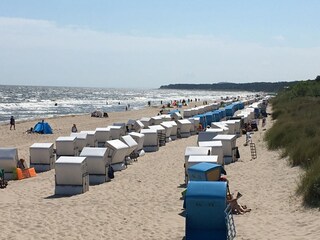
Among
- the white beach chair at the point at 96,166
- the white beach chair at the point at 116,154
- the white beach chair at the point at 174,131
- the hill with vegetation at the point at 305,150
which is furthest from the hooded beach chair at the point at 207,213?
the white beach chair at the point at 174,131

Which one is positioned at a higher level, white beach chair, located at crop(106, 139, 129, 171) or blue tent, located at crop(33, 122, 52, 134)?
white beach chair, located at crop(106, 139, 129, 171)

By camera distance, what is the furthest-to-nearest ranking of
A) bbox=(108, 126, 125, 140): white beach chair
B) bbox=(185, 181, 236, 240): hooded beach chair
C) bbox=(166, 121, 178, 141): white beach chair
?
bbox=(166, 121, 178, 141): white beach chair
bbox=(108, 126, 125, 140): white beach chair
bbox=(185, 181, 236, 240): hooded beach chair

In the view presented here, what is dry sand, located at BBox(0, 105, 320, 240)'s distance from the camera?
1061 centimetres

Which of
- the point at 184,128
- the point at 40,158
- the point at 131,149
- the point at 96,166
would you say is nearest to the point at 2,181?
the point at 96,166

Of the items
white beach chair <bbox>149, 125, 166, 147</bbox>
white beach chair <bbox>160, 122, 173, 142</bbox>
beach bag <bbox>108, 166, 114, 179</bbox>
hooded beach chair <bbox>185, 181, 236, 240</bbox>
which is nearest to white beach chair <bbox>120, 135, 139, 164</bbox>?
beach bag <bbox>108, 166, 114, 179</bbox>

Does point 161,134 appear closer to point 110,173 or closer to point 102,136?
point 102,136

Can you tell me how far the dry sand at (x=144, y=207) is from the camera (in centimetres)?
1061

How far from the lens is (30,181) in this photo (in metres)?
17.4

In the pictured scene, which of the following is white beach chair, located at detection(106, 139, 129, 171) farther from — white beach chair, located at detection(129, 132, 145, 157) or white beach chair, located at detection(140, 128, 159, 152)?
white beach chair, located at detection(140, 128, 159, 152)

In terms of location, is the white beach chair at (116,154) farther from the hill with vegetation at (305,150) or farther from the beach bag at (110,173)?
the hill with vegetation at (305,150)

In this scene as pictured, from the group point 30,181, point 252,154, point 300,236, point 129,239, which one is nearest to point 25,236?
point 129,239

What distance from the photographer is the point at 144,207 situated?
513 inches

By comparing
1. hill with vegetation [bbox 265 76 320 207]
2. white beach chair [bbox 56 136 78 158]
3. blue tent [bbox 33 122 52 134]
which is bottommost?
blue tent [bbox 33 122 52 134]

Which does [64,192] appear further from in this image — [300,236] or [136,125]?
[136,125]
